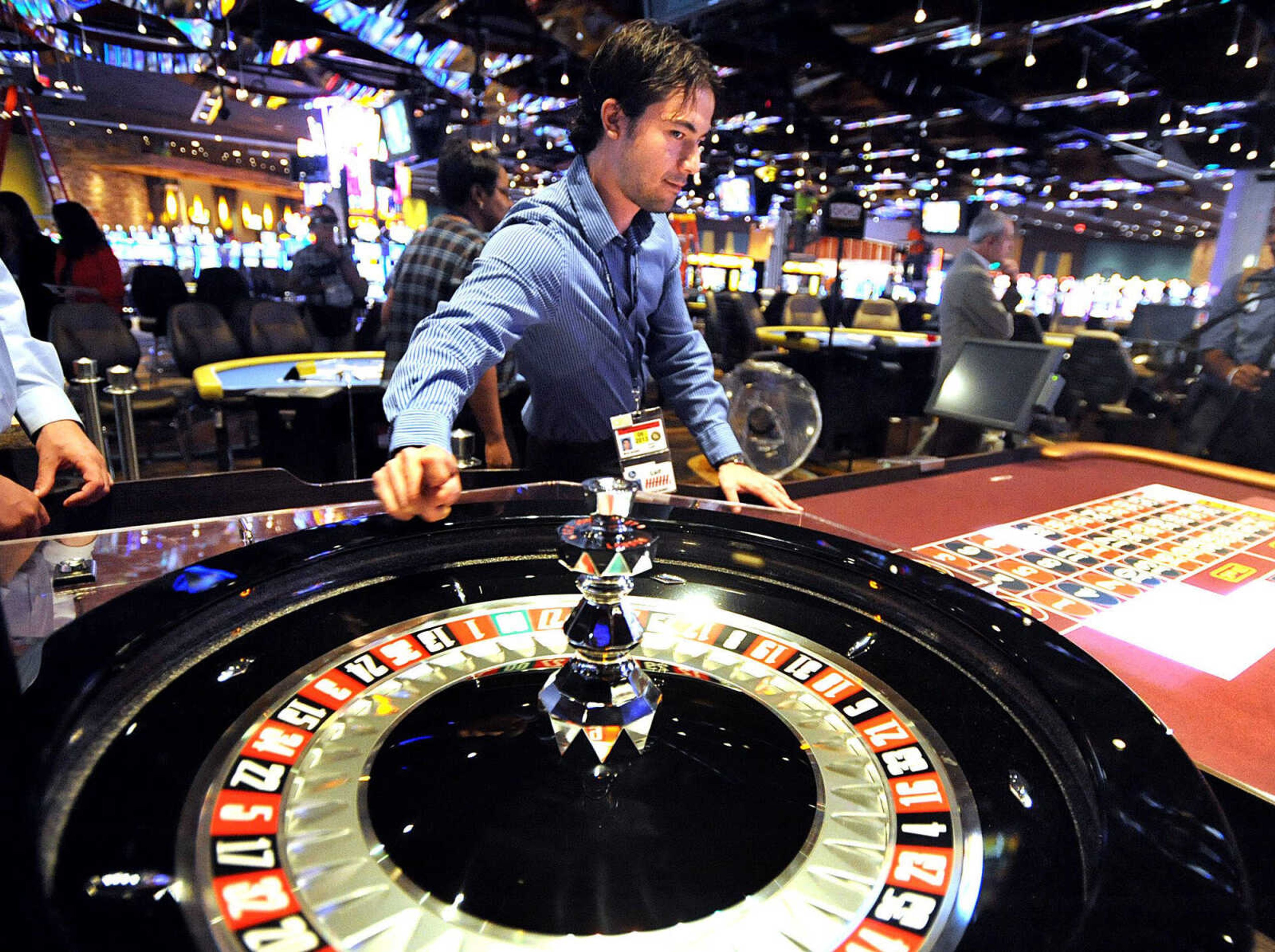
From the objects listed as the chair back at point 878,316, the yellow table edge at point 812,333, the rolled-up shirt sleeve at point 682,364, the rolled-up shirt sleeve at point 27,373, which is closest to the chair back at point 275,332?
the yellow table edge at point 812,333

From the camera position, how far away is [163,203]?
8797mm

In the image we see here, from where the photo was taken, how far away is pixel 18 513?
38.0 inches

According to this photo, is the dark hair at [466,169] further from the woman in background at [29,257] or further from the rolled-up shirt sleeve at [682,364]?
the woman in background at [29,257]

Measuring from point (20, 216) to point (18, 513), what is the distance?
4.65 meters

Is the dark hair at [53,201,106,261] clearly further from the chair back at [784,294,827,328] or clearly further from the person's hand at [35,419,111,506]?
the chair back at [784,294,827,328]

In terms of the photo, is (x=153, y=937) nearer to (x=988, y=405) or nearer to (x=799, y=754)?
(x=799, y=754)

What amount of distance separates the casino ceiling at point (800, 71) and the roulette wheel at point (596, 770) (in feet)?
4.22

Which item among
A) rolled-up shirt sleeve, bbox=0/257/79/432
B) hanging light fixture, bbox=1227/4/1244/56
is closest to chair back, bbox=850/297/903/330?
hanging light fixture, bbox=1227/4/1244/56

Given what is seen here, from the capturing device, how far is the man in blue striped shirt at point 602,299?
1137mm

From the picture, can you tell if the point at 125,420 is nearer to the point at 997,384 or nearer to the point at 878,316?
the point at 997,384

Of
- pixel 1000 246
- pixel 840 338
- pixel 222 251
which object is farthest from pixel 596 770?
pixel 222 251

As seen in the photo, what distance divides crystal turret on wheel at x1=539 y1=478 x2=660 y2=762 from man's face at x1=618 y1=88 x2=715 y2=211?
2.83 feet

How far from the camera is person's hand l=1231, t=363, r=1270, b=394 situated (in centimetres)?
288

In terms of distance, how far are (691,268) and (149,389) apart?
14.8 metres
